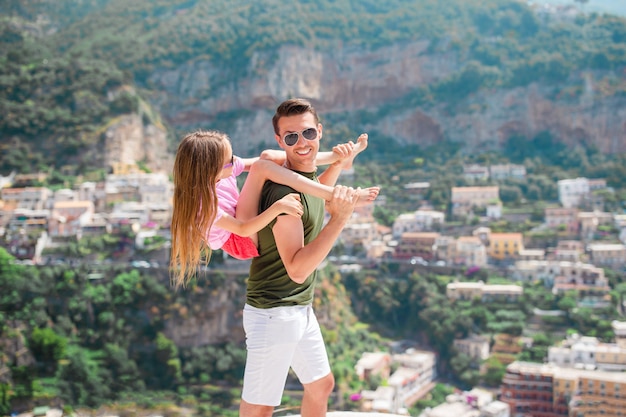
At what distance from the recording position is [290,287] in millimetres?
1978

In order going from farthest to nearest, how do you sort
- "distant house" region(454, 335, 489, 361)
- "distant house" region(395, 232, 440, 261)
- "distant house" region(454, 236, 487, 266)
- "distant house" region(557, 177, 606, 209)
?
1. "distant house" region(557, 177, 606, 209)
2. "distant house" region(395, 232, 440, 261)
3. "distant house" region(454, 236, 487, 266)
4. "distant house" region(454, 335, 489, 361)

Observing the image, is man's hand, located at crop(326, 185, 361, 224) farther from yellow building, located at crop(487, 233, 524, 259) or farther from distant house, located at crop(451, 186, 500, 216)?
distant house, located at crop(451, 186, 500, 216)

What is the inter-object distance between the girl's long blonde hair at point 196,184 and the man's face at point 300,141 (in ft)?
0.60

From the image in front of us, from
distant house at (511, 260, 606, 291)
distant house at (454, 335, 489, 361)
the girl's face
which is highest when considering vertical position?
distant house at (511, 260, 606, 291)

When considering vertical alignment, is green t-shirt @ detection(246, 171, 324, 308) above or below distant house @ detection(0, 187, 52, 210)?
below

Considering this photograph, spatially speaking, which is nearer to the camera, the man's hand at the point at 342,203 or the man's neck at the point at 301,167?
the man's hand at the point at 342,203

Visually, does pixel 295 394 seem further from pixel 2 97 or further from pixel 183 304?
pixel 2 97

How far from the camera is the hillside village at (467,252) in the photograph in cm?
1461

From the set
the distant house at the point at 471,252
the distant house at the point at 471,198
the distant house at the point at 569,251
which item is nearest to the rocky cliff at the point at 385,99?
the distant house at the point at 471,198

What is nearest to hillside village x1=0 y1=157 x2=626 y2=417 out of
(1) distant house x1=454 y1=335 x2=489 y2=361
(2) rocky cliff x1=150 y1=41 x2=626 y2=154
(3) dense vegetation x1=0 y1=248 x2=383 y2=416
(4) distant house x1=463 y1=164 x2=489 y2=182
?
(1) distant house x1=454 y1=335 x2=489 y2=361

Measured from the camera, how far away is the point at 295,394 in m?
14.6

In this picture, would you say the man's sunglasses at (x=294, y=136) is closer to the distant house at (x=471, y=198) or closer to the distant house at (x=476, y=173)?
the distant house at (x=471, y=198)

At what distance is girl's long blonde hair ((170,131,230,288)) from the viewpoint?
6.32 feet

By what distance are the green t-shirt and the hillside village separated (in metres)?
12.8
